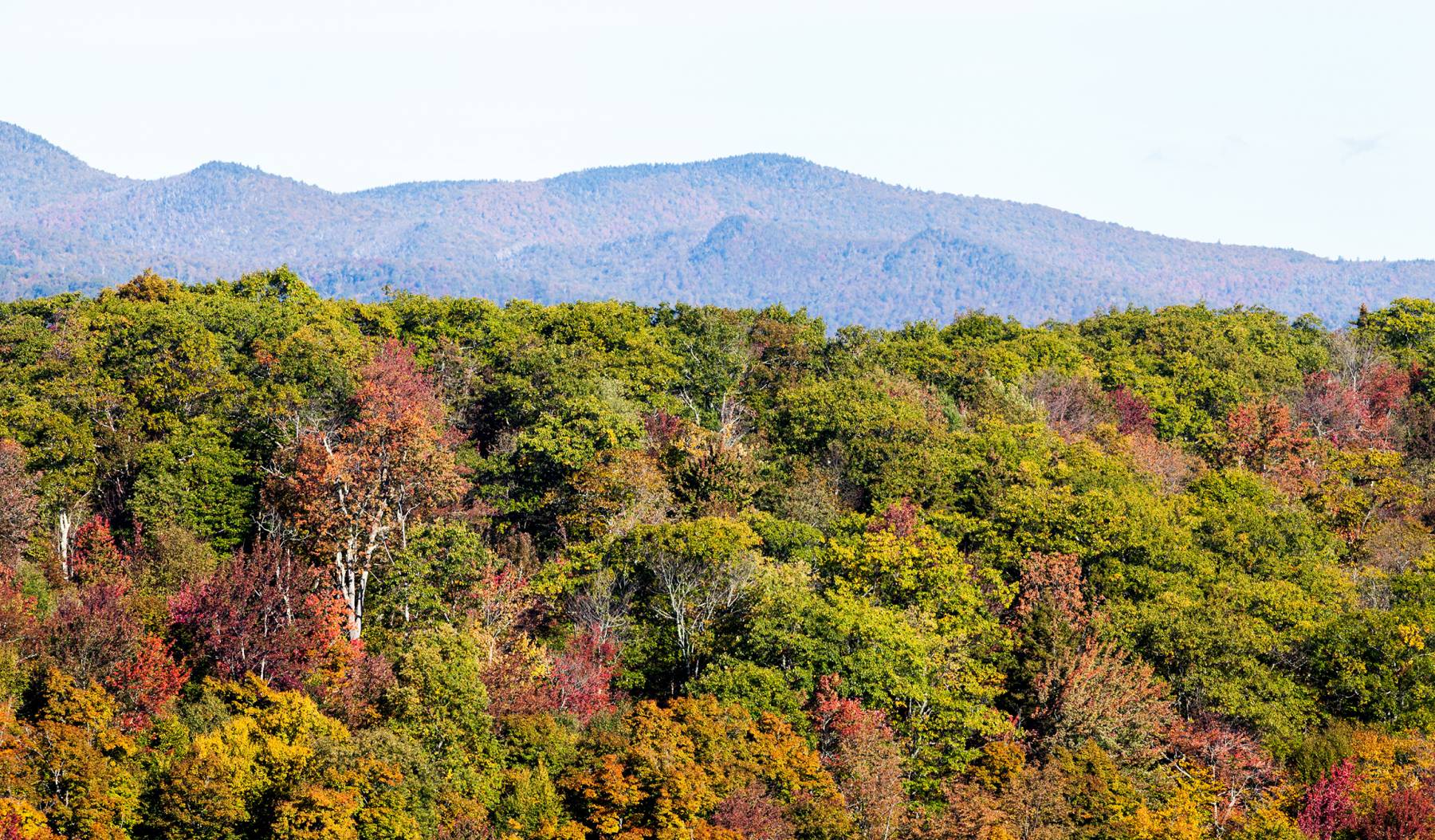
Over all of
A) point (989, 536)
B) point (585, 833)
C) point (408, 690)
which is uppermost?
point (989, 536)

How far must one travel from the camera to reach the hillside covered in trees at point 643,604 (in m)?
44.8

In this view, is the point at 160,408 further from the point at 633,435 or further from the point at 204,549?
the point at 633,435

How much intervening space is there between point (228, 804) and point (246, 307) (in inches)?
1683

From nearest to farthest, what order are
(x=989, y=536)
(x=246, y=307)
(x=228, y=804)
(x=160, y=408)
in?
(x=228, y=804), (x=989, y=536), (x=160, y=408), (x=246, y=307)

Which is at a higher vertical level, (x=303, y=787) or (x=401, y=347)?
(x=401, y=347)

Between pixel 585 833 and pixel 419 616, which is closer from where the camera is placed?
pixel 585 833

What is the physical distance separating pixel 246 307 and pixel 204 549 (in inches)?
955

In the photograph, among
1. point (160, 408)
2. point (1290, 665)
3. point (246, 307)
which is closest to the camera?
point (1290, 665)

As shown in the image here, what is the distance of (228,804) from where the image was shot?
136ft

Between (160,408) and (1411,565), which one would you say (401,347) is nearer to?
(160,408)

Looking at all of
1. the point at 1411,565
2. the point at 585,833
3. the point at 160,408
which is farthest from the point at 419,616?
the point at 1411,565

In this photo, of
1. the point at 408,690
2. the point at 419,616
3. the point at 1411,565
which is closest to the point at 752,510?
the point at 419,616

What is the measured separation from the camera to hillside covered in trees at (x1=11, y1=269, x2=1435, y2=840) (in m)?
44.8

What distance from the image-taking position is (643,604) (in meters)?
57.1
